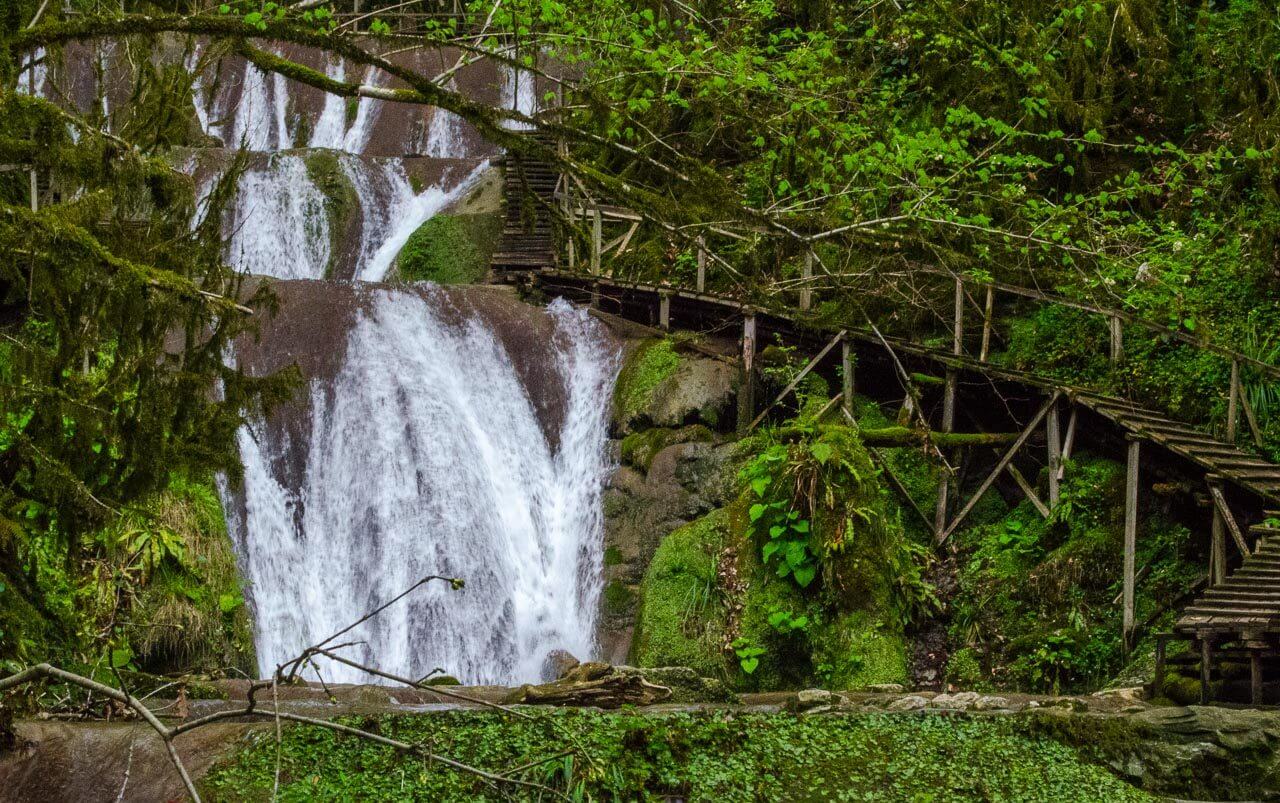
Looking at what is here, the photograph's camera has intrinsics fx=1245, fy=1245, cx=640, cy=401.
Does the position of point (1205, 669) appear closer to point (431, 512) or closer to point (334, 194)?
point (431, 512)

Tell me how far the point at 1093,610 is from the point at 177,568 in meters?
8.92

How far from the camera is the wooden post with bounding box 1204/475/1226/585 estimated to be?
10797 mm

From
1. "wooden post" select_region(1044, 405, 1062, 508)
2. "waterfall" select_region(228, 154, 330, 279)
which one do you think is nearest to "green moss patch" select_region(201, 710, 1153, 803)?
"wooden post" select_region(1044, 405, 1062, 508)

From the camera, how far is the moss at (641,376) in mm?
15508

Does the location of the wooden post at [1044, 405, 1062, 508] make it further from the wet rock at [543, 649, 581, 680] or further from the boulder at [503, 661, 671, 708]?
the boulder at [503, 661, 671, 708]

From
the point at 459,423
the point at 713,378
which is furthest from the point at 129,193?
the point at 713,378

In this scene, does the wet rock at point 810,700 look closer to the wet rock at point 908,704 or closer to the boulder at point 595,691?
the wet rock at point 908,704

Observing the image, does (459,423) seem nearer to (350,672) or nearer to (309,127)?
(350,672)

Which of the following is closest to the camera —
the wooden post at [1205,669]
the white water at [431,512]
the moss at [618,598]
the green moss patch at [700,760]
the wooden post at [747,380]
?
the green moss patch at [700,760]

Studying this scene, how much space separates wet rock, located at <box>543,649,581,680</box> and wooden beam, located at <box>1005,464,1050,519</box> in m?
5.16

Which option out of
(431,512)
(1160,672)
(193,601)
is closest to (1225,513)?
(1160,672)

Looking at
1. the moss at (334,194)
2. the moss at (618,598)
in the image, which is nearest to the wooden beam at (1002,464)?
the moss at (618,598)

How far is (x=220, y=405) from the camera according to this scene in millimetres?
7371

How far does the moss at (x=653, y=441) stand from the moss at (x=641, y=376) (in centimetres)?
38
